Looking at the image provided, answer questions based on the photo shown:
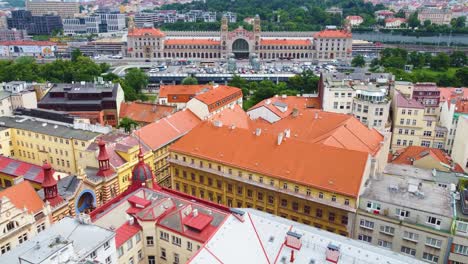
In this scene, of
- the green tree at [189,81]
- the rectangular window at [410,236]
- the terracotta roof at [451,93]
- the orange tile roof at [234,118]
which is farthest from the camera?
the green tree at [189,81]

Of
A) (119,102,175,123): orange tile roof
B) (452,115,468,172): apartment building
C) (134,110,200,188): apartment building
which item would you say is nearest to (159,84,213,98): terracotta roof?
(119,102,175,123): orange tile roof

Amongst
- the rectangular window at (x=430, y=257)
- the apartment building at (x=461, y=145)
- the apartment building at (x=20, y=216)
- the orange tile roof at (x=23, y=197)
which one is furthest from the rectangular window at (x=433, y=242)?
the orange tile roof at (x=23, y=197)

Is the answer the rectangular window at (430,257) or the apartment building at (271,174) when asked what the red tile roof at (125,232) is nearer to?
the apartment building at (271,174)

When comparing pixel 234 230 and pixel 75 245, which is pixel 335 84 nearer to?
pixel 234 230

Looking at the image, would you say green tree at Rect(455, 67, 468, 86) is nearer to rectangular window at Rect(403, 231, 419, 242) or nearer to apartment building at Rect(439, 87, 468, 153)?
apartment building at Rect(439, 87, 468, 153)

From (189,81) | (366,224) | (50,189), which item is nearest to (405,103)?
(366,224)

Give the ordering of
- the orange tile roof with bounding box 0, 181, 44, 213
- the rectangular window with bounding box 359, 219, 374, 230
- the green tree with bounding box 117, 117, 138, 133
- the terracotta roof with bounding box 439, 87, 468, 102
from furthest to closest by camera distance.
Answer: the terracotta roof with bounding box 439, 87, 468, 102
the green tree with bounding box 117, 117, 138, 133
the rectangular window with bounding box 359, 219, 374, 230
the orange tile roof with bounding box 0, 181, 44, 213
